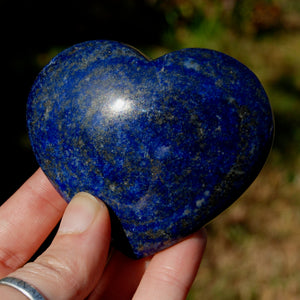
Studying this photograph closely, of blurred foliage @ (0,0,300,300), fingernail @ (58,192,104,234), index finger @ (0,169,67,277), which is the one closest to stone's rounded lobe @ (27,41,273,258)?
fingernail @ (58,192,104,234)

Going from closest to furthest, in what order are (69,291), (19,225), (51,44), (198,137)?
1. (69,291)
2. (198,137)
3. (19,225)
4. (51,44)

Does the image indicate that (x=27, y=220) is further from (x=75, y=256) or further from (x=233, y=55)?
(x=233, y=55)

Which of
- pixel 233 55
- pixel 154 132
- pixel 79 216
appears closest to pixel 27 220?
pixel 79 216

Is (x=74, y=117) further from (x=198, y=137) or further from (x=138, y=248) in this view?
(x=138, y=248)

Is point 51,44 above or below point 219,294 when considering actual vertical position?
above

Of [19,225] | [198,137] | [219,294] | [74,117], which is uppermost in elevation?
[74,117]

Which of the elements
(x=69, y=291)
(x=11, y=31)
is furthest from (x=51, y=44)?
(x=69, y=291)

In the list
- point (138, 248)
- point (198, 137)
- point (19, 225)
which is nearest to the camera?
point (198, 137)
